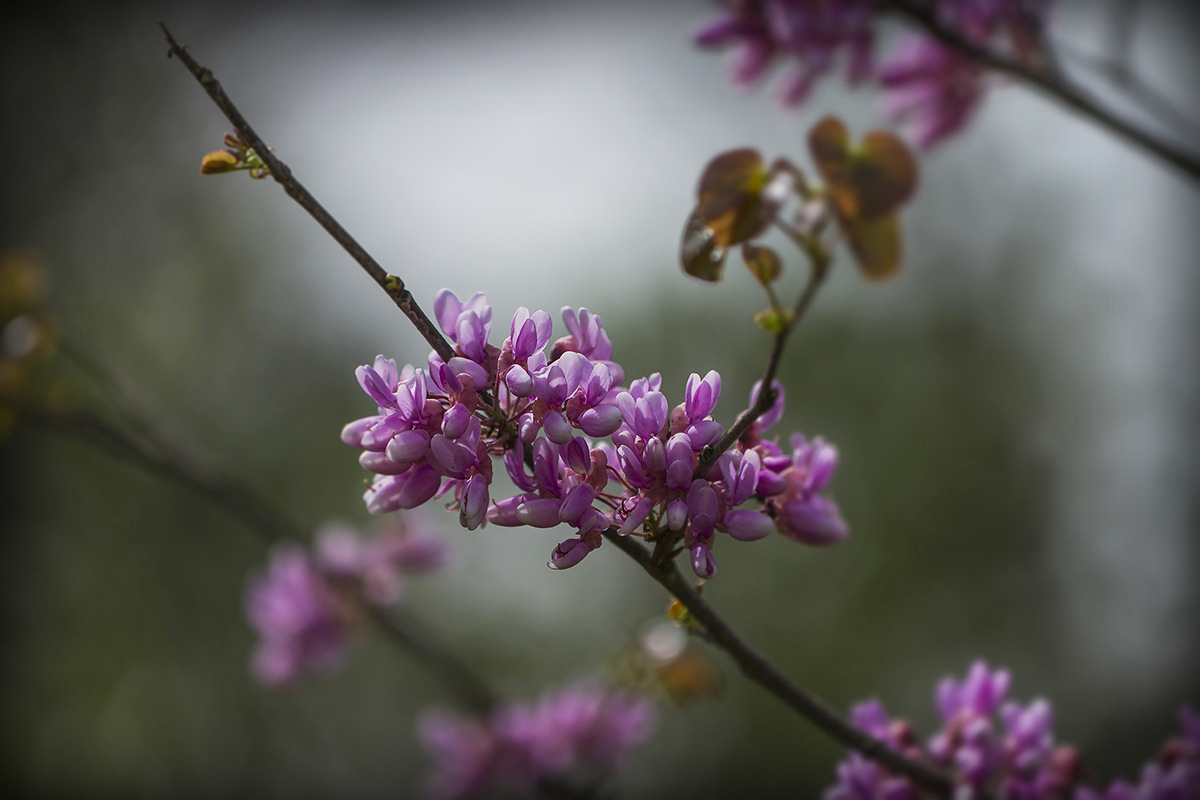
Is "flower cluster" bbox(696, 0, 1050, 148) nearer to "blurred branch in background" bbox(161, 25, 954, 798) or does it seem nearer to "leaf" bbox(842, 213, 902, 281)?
"leaf" bbox(842, 213, 902, 281)

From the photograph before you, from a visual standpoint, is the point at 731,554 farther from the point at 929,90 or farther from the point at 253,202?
the point at 929,90

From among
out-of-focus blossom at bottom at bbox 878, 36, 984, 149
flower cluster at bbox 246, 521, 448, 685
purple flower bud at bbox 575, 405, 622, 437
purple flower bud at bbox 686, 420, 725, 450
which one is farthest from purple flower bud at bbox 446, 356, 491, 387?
flower cluster at bbox 246, 521, 448, 685

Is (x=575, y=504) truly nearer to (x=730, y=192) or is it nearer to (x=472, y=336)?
(x=472, y=336)

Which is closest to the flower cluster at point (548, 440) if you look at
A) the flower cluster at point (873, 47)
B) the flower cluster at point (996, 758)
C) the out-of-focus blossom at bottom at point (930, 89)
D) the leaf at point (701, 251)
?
the leaf at point (701, 251)

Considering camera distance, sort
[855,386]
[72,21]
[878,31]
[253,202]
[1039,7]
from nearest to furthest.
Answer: [1039,7] < [878,31] < [72,21] < [253,202] < [855,386]

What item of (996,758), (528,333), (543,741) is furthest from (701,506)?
(543,741)

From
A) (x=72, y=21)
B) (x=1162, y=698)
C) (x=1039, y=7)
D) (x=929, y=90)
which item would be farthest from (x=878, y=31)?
(x=1162, y=698)

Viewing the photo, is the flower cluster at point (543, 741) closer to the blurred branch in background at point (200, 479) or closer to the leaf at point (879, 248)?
the blurred branch in background at point (200, 479)
